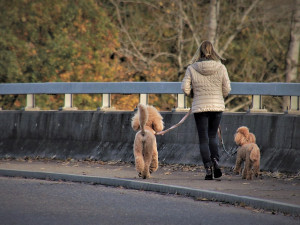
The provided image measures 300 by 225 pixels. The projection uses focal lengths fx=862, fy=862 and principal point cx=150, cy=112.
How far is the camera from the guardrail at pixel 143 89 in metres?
13.6

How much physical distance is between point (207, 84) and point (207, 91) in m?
0.10

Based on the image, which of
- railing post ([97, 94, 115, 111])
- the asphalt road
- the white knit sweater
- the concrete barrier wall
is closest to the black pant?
the white knit sweater

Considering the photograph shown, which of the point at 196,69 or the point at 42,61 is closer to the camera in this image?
the point at 196,69

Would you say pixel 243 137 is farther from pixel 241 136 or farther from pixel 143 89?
pixel 143 89

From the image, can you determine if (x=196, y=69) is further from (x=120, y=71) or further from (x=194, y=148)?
(x=120, y=71)

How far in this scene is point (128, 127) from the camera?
15250 millimetres

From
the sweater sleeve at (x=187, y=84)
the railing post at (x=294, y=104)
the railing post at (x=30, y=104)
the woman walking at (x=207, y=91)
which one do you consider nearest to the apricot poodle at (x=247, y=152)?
the woman walking at (x=207, y=91)

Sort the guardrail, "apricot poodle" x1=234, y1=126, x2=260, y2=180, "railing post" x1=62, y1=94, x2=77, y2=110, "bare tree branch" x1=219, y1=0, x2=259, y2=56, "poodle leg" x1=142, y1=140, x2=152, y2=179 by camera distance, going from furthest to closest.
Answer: "bare tree branch" x1=219, y1=0, x2=259, y2=56
"railing post" x1=62, y1=94, x2=77, y2=110
the guardrail
"poodle leg" x1=142, y1=140, x2=152, y2=179
"apricot poodle" x1=234, y1=126, x2=260, y2=180

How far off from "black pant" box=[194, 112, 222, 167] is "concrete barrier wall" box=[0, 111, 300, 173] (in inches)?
43.3

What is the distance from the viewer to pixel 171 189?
11.2 metres

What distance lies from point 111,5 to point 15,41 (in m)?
5.70

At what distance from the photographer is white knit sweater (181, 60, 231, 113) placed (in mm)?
12273

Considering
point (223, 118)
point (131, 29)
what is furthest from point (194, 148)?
point (131, 29)

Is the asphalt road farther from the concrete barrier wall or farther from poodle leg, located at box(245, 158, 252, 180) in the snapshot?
the concrete barrier wall
